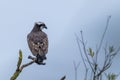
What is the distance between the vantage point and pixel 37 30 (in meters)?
12.8

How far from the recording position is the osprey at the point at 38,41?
1053cm

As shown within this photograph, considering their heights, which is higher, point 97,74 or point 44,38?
point 97,74

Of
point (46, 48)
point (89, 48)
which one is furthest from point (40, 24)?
point (89, 48)

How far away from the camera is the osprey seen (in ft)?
34.5

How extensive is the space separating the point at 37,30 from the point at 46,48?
6.93 feet

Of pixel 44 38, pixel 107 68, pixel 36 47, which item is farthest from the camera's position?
pixel 44 38

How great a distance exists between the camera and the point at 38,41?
11273 mm

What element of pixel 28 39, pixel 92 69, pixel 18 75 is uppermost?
pixel 18 75

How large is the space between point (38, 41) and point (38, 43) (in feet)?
0.68

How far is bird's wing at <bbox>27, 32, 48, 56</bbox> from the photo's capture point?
1060 cm

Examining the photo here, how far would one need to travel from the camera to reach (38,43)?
11078mm

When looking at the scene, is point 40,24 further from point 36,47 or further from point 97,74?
point 97,74

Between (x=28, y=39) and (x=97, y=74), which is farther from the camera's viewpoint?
(x=28, y=39)

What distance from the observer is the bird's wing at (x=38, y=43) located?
A: 34.8 ft
